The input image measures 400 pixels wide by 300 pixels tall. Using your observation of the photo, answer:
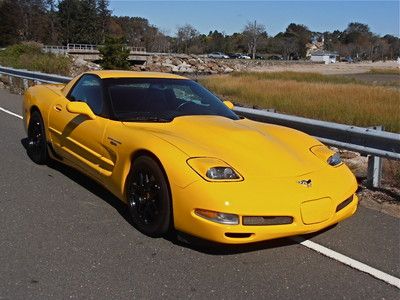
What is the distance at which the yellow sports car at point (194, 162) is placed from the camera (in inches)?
140

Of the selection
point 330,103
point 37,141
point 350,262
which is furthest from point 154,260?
point 330,103

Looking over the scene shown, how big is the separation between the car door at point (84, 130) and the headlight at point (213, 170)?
1.14 metres

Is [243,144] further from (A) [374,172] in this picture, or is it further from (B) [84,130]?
(A) [374,172]

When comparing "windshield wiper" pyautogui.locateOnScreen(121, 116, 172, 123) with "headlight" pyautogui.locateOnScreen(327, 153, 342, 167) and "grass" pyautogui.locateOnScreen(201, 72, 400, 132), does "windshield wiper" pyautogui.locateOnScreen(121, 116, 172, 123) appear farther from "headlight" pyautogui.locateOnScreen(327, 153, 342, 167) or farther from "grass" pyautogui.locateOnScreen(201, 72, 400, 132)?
"grass" pyautogui.locateOnScreen(201, 72, 400, 132)

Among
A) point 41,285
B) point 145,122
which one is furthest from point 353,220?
point 41,285

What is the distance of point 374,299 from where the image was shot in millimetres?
3209

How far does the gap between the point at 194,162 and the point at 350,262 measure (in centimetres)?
140

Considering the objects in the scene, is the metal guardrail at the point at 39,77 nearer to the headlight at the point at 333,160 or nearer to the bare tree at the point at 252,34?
the headlight at the point at 333,160

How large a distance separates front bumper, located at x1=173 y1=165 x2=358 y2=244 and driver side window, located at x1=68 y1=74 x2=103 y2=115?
1779mm

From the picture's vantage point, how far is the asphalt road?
10.6ft

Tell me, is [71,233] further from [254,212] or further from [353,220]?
[353,220]

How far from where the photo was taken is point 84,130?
5023 millimetres

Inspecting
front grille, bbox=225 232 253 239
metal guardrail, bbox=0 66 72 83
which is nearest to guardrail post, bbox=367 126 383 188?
front grille, bbox=225 232 253 239

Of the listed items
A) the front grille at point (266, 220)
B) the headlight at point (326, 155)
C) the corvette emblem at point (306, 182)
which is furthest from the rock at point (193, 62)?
the front grille at point (266, 220)
